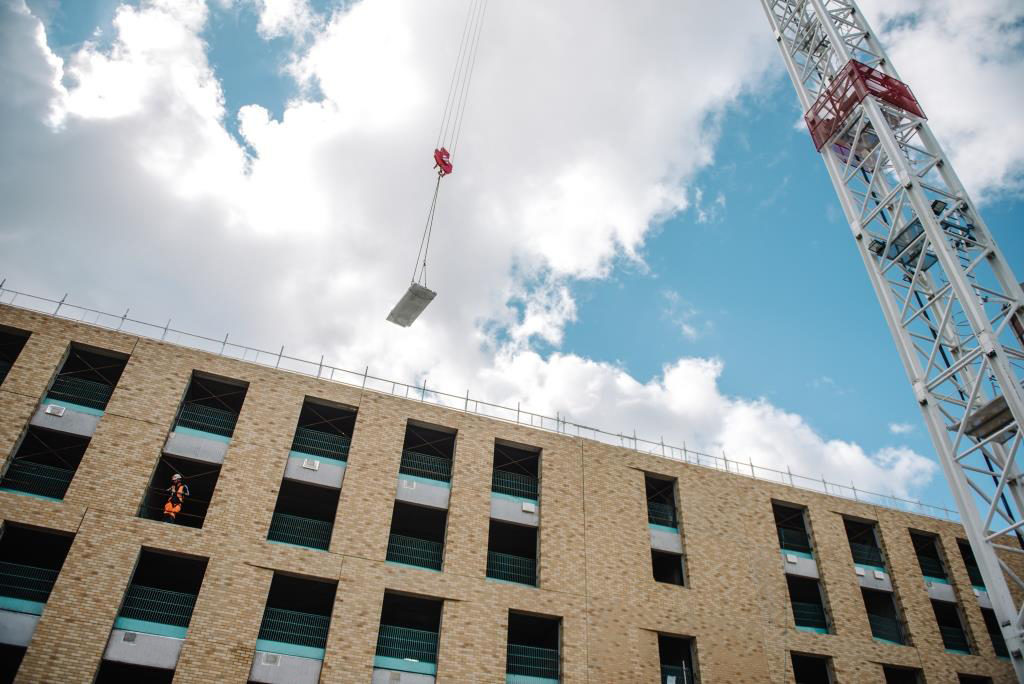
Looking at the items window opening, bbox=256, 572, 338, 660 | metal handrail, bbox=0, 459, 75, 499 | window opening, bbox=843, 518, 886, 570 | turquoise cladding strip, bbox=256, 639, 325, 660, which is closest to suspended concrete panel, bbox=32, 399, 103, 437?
metal handrail, bbox=0, 459, 75, 499

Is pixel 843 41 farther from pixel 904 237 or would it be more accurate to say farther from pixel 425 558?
pixel 425 558

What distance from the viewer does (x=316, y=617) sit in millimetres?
21047

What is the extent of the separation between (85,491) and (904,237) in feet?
87.1

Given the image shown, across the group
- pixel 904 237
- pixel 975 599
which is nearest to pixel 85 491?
pixel 904 237

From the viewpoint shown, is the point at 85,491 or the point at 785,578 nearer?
the point at 85,491

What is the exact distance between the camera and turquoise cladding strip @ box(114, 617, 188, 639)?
741 inches

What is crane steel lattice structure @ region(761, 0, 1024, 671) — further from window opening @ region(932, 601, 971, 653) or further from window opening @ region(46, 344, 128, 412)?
window opening @ region(46, 344, 128, 412)

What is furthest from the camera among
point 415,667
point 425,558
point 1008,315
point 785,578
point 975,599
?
point 975,599

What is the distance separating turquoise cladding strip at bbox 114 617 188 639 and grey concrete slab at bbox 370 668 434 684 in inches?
220

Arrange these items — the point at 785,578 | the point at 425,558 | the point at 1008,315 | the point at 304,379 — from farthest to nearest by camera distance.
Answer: the point at 785,578 < the point at 304,379 < the point at 425,558 < the point at 1008,315

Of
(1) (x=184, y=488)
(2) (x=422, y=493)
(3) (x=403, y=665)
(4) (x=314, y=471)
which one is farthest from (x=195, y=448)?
(3) (x=403, y=665)

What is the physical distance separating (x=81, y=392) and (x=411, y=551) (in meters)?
12.4

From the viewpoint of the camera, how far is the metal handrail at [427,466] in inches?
1005

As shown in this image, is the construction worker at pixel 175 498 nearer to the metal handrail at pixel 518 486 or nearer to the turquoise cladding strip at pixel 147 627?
the turquoise cladding strip at pixel 147 627
